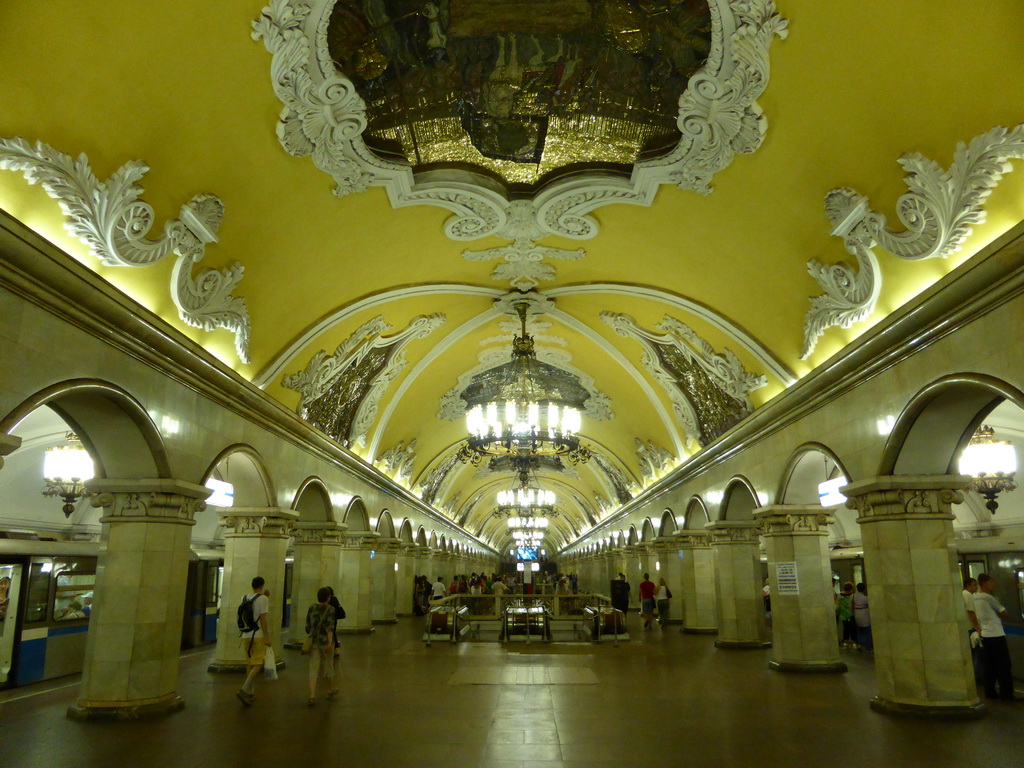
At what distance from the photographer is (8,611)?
910 centimetres

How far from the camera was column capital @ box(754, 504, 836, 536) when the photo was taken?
10.4m

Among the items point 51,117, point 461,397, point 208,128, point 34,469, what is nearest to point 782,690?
point 208,128

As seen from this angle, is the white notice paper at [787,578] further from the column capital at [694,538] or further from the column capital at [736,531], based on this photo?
the column capital at [694,538]

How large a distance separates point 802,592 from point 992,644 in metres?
2.61

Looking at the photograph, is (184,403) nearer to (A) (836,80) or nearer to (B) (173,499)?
→ (B) (173,499)

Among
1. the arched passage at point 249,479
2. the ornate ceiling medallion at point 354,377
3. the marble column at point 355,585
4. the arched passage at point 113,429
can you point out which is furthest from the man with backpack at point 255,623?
the marble column at point 355,585

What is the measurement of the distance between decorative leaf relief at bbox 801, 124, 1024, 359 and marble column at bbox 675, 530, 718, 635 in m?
9.12

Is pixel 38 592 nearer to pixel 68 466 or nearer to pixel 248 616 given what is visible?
pixel 68 466

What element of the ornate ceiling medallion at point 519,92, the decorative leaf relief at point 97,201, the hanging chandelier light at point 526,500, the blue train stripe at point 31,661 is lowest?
the blue train stripe at point 31,661

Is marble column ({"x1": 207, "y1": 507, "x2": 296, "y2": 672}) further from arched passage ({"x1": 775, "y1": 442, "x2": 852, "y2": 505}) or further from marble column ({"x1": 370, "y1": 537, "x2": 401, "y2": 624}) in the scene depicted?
marble column ({"x1": 370, "y1": 537, "x2": 401, "y2": 624})

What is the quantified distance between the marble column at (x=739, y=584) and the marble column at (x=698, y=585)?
9.32 ft

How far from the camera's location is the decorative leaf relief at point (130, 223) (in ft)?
18.0

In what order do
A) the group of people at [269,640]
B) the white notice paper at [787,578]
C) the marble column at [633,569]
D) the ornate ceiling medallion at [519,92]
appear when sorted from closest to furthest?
the ornate ceiling medallion at [519,92], the group of people at [269,640], the white notice paper at [787,578], the marble column at [633,569]

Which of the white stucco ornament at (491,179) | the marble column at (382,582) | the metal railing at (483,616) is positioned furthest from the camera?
the marble column at (382,582)
